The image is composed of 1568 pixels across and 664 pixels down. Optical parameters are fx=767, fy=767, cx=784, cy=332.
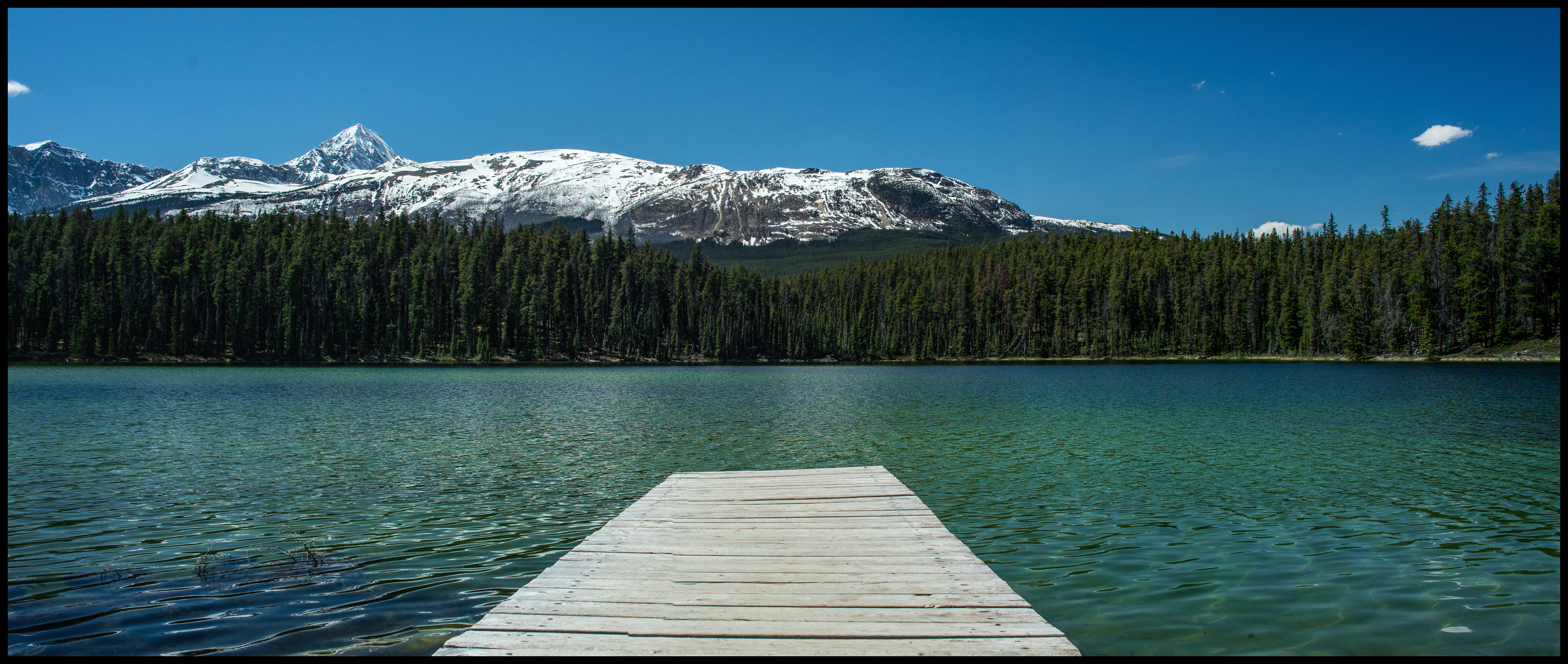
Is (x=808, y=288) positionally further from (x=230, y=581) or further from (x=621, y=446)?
(x=230, y=581)

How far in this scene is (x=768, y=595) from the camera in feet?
23.5

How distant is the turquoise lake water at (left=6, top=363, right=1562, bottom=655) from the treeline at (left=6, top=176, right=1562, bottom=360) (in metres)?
89.4

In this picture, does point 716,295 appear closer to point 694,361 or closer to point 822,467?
point 694,361

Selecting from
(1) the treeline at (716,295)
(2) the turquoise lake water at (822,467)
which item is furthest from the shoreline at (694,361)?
(2) the turquoise lake water at (822,467)

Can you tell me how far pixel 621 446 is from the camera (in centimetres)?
2359

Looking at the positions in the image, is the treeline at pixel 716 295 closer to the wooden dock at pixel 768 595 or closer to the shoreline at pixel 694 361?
the shoreline at pixel 694 361

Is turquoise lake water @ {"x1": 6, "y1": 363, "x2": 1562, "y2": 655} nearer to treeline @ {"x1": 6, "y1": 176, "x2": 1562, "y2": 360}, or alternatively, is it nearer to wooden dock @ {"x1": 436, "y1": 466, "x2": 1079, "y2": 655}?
wooden dock @ {"x1": 436, "y1": 466, "x2": 1079, "y2": 655}

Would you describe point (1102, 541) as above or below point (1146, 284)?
below

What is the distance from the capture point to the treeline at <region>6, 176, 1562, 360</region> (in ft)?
357

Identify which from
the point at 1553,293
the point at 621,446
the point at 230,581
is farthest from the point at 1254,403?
the point at 1553,293

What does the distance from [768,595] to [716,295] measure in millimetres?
142140

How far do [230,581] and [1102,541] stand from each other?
12146 mm

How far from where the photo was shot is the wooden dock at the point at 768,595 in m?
6.07

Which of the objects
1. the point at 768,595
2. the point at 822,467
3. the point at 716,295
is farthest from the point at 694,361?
the point at 768,595
